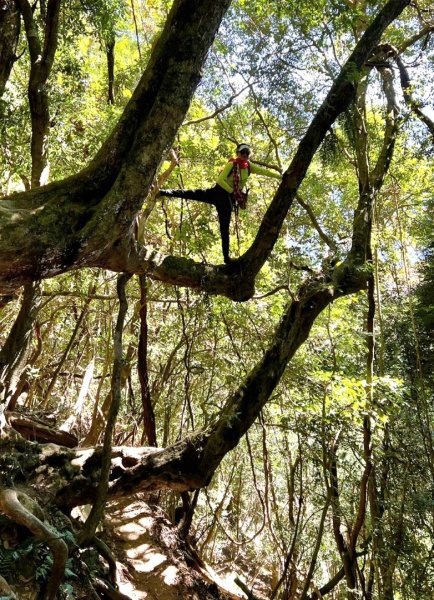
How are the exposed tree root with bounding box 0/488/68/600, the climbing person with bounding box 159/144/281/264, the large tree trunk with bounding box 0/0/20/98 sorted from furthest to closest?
the climbing person with bounding box 159/144/281/264
the large tree trunk with bounding box 0/0/20/98
the exposed tree root with bounding box 0/488/68/600

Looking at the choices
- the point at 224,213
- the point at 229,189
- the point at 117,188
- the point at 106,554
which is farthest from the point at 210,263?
the point at 106,554

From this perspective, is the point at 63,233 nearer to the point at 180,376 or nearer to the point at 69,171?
the point at 69,171

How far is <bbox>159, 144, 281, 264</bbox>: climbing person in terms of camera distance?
5000mm

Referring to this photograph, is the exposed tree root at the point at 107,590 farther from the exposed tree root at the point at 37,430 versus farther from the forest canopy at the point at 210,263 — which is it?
the exposed tree root at the point at 37,430

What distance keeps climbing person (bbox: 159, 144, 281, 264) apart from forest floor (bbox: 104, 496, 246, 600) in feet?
14.6

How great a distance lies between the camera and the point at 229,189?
5.07 meters

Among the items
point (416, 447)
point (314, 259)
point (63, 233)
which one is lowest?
point (416, 447)

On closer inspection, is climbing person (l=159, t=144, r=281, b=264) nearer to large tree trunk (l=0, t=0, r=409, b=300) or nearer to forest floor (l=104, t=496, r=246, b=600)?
large tree trunk (l=0, t=0, r=409, b=300)

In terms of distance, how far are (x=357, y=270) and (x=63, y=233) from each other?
3511mm

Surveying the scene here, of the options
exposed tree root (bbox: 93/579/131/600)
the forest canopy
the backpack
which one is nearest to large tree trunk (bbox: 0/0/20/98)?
the forest canopy

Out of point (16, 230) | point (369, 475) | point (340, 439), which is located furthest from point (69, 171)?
point (369, 475)

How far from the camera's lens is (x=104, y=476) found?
388 centimetres

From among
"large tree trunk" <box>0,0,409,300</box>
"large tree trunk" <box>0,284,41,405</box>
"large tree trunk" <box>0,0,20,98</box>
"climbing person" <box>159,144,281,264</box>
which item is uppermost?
"large tree trunk" <box>0,0,20,98</box>

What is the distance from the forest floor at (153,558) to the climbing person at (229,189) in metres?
4.46
